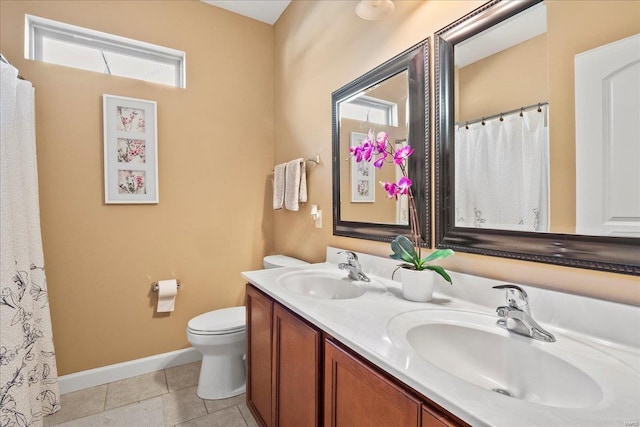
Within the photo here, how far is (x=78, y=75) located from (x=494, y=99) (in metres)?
2.47

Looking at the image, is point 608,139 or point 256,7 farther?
point 256,7

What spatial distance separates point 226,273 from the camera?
99.0 inches

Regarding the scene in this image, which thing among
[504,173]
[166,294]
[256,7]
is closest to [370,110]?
[504,173]

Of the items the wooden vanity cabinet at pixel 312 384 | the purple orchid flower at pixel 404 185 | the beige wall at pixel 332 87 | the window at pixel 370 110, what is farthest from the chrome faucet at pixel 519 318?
the window at pixel 370 110

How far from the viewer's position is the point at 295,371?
1145mm

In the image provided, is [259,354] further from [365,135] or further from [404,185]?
[365,135]

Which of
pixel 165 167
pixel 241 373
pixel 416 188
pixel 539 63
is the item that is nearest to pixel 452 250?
pixel 416 188

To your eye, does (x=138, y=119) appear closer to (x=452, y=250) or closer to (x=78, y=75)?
(x=78, y=75)

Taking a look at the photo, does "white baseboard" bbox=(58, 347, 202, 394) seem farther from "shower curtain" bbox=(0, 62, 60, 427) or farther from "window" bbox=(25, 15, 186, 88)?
"window" bbox=(25, 15, 186, 88)

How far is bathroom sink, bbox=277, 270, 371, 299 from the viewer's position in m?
1.56

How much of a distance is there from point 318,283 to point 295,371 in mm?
560

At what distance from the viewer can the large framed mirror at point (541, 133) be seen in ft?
2.59

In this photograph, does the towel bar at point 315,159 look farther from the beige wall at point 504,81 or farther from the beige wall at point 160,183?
the beige wall at point 504,81

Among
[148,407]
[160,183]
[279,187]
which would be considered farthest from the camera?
[279,187]
